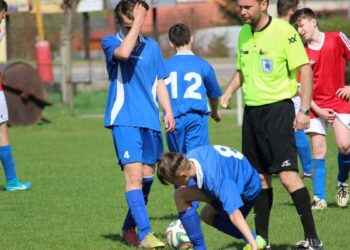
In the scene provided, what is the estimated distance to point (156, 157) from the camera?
8.85 m

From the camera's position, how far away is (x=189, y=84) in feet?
33.4

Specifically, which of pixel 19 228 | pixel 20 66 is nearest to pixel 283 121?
pixel 19 228

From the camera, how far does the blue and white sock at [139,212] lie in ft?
27.9

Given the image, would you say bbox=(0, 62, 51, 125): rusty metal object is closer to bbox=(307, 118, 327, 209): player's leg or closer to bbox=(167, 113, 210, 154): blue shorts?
bbox=(167, 113, 210, 154): blue shorts

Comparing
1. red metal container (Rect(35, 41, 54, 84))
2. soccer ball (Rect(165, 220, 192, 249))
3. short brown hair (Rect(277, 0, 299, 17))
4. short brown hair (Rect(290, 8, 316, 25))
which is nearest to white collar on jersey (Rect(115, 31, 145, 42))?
soccer ball (Rect(165, 220, 192, 249))

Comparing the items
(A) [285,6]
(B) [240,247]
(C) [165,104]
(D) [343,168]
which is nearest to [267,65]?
(C) [165,104]

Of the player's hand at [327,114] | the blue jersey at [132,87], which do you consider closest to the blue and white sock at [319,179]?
the player's hand at [327,114]

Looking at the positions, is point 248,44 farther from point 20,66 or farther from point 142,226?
point 20,66

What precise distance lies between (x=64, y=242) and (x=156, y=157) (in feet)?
3.47

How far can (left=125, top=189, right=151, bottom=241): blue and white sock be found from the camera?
27.9 ft

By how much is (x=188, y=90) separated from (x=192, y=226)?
2.56 m

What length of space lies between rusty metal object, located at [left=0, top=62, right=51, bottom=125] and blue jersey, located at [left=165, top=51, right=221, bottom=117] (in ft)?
34.6

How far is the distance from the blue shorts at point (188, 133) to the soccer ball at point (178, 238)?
166 centimetres

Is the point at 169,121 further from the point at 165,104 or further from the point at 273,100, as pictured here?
the point at 273,100
